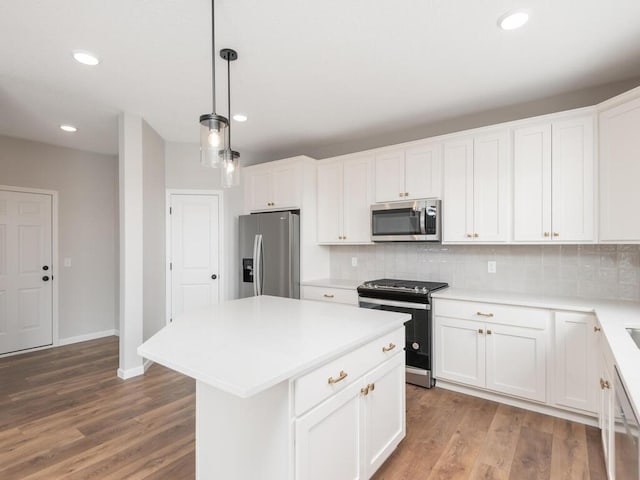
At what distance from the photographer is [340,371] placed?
152 cm

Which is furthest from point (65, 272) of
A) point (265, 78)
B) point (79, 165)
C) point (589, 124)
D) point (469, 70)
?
point (589, 124)

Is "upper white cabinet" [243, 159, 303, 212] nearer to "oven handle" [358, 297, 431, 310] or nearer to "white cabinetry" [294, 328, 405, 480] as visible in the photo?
"oven handle" [358, 297, 431, 310]

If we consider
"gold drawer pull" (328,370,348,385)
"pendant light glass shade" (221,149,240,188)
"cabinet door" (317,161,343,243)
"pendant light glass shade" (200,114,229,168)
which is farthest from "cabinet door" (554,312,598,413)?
"pendant light glass shade" (200,114,229,168)

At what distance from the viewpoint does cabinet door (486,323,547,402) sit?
260cm

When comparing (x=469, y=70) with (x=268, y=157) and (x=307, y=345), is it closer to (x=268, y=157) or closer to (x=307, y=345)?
(x=307, y=345)

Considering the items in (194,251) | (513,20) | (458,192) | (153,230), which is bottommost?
(194,251)

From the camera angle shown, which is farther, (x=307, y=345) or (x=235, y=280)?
(x=235, y=280)

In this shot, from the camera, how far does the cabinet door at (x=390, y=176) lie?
3.56m

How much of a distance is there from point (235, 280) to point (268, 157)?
5.98 ft

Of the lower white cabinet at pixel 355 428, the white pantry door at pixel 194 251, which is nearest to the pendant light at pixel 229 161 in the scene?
the lower white cabinet at pixel 355 428

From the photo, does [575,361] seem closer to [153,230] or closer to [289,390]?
[289,390]

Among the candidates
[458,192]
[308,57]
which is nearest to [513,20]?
[308,57]

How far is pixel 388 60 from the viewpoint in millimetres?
2404

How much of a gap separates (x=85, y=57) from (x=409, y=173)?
2815 mm
